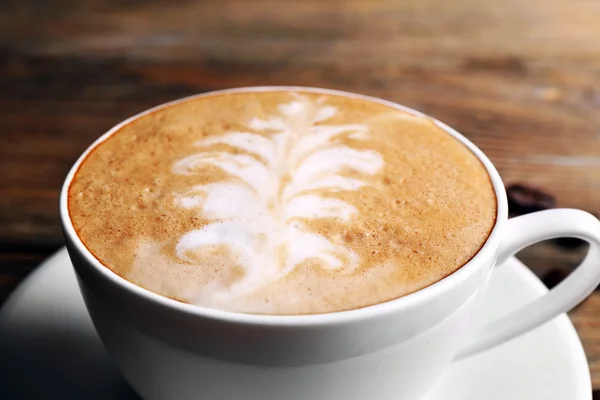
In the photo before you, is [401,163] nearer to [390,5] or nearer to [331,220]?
[331,220]

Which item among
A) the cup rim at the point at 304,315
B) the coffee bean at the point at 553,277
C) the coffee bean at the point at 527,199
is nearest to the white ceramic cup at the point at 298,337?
the cup rim at the point at 304,315

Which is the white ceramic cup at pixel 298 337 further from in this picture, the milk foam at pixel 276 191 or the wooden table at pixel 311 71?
the wooden table at pixel 311 71

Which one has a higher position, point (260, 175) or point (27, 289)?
point (260, 175)

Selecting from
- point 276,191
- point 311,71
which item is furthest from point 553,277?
point 311,71

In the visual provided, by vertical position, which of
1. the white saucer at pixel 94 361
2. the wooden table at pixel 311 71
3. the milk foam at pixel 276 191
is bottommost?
the wooden table at pixel 311 71

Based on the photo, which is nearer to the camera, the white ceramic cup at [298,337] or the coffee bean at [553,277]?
the white ceramic cup at [298,337]

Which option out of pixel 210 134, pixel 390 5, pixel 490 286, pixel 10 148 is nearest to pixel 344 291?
pixel 210 134

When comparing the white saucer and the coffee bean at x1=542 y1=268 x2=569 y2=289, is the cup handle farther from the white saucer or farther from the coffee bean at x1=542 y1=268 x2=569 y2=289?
the coffee bean at x1=542 y1=268 x2=569 y2=289

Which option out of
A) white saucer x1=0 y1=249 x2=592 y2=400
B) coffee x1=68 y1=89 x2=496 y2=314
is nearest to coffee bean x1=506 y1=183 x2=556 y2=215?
white saucer x1=0 y1=249 x2=592 y2=400
